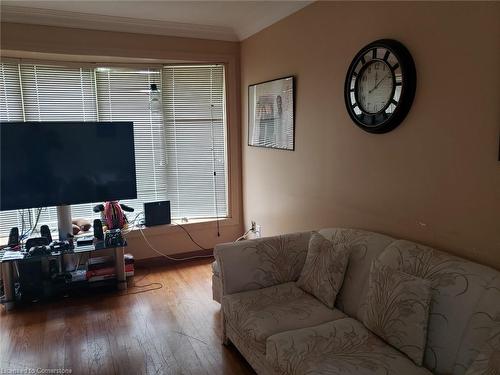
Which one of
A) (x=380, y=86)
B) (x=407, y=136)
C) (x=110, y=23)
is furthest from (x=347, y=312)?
(x=110, y=23)

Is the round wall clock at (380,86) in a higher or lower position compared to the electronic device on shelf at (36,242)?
higher

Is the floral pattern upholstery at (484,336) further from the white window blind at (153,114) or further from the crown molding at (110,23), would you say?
the crown molding at (110,23)

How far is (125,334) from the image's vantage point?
9.04 ft

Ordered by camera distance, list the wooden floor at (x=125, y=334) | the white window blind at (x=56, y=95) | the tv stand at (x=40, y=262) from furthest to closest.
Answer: the white window blind at (x=56, y=95), the tv stand at (x=40, y=262), the wooden floor at (x=125, y=334)

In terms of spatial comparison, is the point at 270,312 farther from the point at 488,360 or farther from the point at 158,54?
the point at 158,54

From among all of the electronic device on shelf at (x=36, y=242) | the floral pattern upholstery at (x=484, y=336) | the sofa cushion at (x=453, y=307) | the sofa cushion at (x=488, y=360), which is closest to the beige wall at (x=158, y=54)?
the electronic device on shelf at (x=36, y=242)

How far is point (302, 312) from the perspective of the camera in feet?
7.16

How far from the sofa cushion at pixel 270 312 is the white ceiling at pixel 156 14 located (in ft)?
7.40

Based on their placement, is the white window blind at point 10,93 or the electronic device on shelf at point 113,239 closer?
the electronic device on shelf at point 113,239

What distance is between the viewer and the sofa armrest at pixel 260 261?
246 centimetres

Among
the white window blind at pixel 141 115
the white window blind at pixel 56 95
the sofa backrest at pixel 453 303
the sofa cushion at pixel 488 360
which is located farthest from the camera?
the white window blind at pixel 141 115

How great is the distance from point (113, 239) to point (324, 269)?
80.8 inches

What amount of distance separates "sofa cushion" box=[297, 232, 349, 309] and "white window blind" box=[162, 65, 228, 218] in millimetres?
2122

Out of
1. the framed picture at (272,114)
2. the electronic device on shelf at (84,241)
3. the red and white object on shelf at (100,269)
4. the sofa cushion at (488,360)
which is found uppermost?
the framed picture at (272,114)
